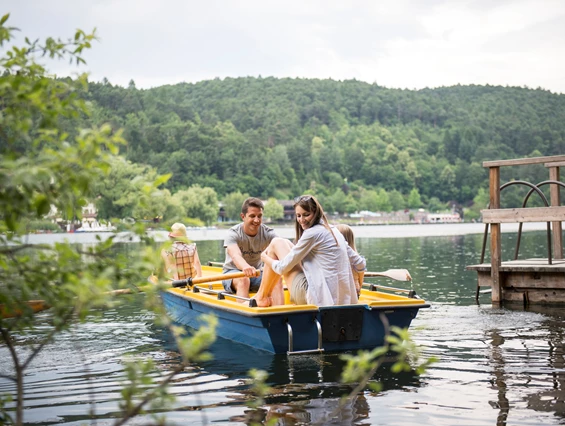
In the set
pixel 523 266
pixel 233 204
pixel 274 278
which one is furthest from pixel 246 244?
pixel 233 204

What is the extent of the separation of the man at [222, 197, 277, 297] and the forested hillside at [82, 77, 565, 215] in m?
109

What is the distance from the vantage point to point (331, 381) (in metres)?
6.55

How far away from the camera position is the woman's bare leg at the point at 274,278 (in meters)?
7.53

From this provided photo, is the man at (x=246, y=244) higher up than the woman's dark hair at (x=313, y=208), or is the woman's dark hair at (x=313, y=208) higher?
the woman's dark hair at (x=313, y=208)

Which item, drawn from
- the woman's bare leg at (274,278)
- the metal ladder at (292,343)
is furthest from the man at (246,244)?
the metal ladder at (292,343)

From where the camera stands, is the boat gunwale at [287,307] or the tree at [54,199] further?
the boat gunwale at [287,307]

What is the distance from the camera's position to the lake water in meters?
5.47

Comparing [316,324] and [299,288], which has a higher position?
[299,288]

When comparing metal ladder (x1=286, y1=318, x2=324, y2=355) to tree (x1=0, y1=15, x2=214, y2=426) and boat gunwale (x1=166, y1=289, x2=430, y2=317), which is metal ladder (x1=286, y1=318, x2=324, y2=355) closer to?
boat gunwale (x1=166, y1=289, x2=430, y2=317)

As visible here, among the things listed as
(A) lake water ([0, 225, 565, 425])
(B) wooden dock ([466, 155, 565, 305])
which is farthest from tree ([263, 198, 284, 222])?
(A) lake water ([0, 225, 565, 425])

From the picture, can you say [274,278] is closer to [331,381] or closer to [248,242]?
[331,381]

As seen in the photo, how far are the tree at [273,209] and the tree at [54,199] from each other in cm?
11541

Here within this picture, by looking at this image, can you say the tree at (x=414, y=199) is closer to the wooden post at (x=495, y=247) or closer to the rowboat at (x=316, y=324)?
the wooden post at (x=495, y=247)

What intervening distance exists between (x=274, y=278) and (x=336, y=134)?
151 m
